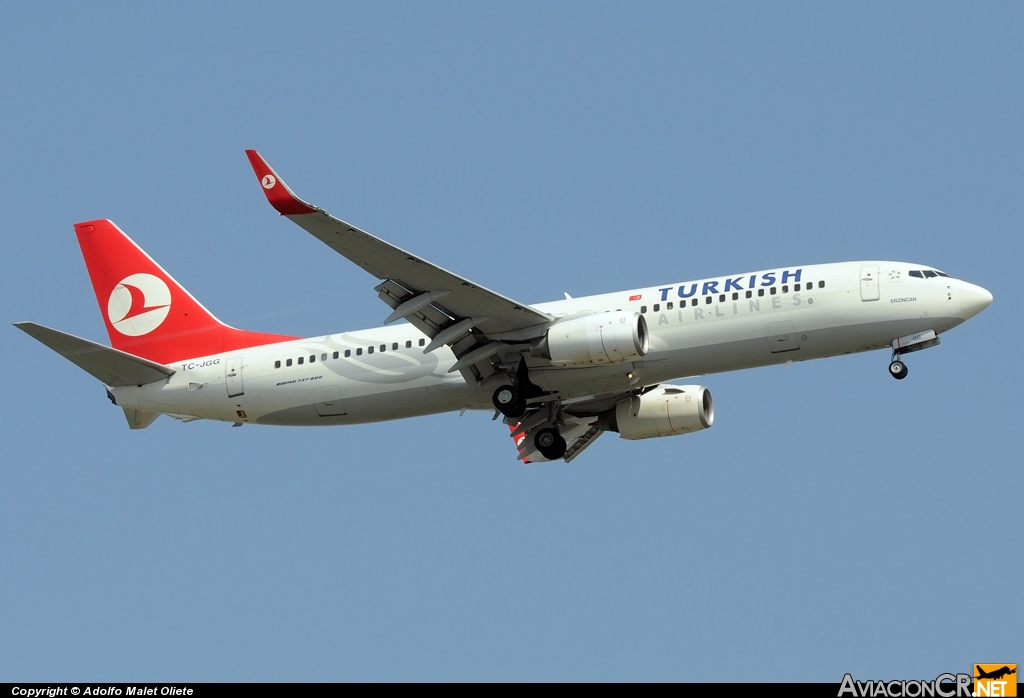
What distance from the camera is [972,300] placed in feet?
137

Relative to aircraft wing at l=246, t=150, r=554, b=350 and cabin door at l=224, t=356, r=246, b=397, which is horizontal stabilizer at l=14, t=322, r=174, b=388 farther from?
aircraft wing at l=246, t=150, r=554, b=350

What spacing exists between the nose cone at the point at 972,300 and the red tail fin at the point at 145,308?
20.2m

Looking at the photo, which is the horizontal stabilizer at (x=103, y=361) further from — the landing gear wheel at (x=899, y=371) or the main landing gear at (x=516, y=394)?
the landing gear wheel at (x=899, y=371)

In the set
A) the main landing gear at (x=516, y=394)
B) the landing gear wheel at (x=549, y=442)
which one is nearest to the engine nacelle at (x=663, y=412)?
the landing gear wheel at (x=549, y=442)

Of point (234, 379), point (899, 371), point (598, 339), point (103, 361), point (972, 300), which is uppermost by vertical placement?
point (103, 361)

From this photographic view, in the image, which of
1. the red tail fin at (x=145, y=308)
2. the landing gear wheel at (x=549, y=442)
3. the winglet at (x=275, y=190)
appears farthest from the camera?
the red tail fin at (x=145, y=308)

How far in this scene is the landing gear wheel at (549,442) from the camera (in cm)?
4644

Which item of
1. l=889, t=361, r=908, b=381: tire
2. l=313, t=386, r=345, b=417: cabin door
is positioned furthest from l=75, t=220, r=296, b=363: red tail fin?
l=889, t=361, r=908, b=381: tire

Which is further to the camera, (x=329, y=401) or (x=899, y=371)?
(x=329, y=401)

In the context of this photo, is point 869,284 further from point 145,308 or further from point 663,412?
point 145,308

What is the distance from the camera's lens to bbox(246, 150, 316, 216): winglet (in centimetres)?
3597

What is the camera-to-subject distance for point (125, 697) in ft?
113

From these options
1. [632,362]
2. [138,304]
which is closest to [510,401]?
[632,362]

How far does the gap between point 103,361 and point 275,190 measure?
11536 millimetres
